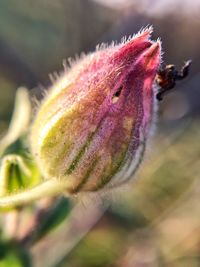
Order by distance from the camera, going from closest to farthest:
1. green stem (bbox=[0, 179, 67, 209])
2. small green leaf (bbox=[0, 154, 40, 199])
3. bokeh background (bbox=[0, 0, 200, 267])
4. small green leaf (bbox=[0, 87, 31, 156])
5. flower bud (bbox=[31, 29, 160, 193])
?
1. flower bud (bbox=[31, 29, 160, 193])
2. green stem (bbox=[0, 179, 67, 209])
3. small green leaf (bbox=[0, 154, 40, 199])
4. small green leaf (bbox=[0, 87, 31, 156])
5. bokeh background (bbox=[0, 0, 200, 267])

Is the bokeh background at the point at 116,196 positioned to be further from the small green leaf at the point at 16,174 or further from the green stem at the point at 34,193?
the green stem at the point at 34,193

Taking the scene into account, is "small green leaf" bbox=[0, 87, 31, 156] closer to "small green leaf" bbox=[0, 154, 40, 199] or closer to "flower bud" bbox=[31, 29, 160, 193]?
"small green leaf" bbox=[0, 154, 40, 199]

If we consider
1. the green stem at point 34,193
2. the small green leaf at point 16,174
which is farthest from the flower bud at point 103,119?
the small green leaf at point 16,174

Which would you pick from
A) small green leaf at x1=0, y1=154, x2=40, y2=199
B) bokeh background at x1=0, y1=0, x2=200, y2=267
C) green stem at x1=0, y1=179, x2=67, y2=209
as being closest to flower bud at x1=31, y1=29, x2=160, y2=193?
green stem at x1=0, y1=179, x2=67, y2=209

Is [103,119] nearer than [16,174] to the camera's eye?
Yes

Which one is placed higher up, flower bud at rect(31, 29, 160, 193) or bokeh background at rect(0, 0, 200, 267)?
bokeh background at rect(0, 0, 200, 267)

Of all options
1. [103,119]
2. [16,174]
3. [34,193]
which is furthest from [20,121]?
[103,119]

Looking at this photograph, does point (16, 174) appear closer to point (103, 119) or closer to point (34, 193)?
point (34, 193)
